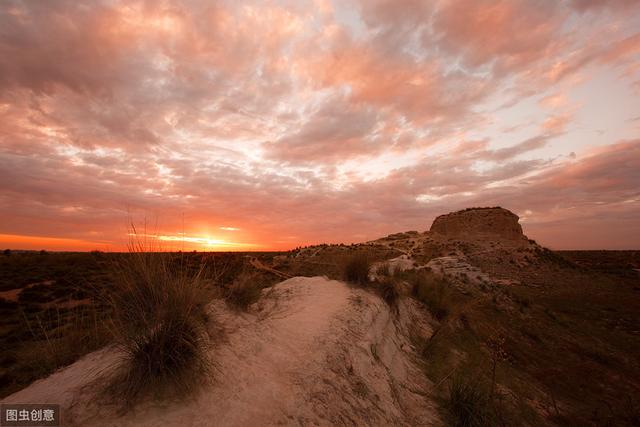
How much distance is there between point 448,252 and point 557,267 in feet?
28.0

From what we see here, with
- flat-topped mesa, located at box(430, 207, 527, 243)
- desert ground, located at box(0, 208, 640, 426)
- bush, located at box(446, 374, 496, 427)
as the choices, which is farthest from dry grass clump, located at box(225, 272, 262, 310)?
flat-topped mesa, located at box(430, 207, 527, 243)

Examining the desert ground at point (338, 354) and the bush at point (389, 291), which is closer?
the desert ground at point (338, 354)

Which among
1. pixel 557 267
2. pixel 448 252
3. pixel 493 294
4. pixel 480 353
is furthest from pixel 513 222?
pixel 480 353

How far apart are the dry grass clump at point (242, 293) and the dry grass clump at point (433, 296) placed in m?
7.36

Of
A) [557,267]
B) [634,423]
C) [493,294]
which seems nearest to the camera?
[634,423]

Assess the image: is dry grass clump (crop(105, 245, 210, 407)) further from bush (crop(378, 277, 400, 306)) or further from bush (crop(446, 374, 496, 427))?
bush (crop(378, 277, 400, 306))

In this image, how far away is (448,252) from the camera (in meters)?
25.0

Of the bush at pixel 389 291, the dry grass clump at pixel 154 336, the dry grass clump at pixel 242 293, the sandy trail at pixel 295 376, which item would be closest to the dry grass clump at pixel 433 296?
the bush at pixel 389 291

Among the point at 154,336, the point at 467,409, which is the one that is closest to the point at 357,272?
the point at 467,409

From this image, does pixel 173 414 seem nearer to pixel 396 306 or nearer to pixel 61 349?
pixel 61 349

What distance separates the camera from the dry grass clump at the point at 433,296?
1088 centimetres

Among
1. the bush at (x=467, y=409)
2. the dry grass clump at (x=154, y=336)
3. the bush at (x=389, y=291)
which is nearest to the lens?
the dry grass clump at (x=154, y=336)

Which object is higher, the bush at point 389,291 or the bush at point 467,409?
the bush at point 389,291

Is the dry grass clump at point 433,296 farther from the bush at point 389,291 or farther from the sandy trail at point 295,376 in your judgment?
the sandy trail at point 295,376
